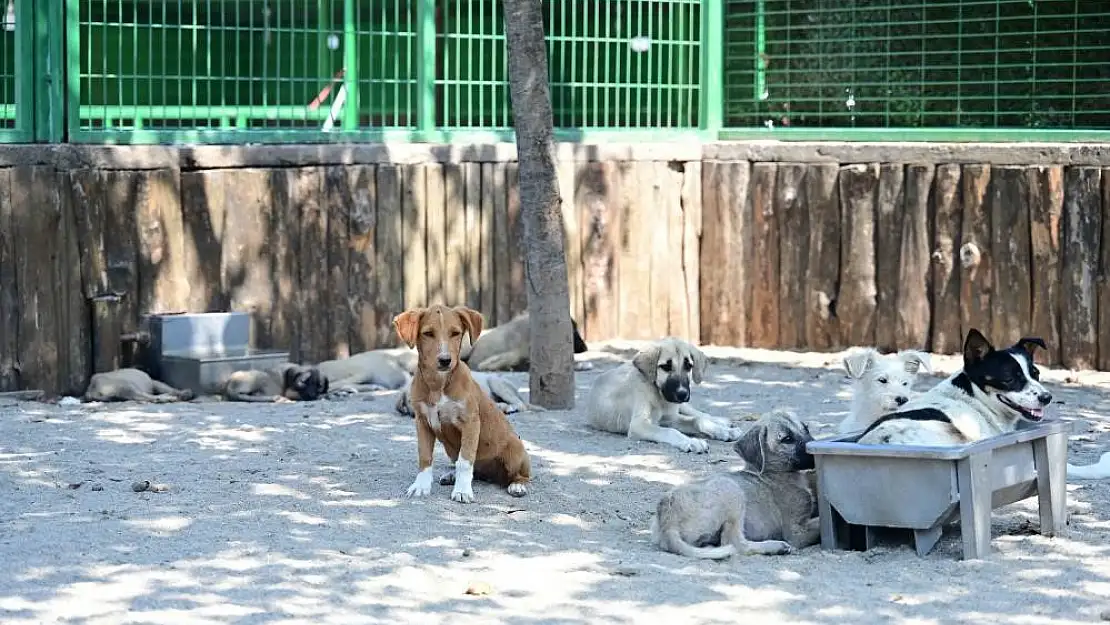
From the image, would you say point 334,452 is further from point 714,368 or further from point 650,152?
point 650,152

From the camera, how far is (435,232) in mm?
13164

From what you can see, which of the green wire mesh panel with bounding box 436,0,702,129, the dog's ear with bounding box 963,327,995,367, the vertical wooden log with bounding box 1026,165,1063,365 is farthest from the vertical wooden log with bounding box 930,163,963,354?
the dog's ear with bounding box 963,327,995,367

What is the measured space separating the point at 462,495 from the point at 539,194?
3.06m

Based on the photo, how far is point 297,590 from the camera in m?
6.18

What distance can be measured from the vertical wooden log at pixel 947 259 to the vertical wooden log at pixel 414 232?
13.2 ft

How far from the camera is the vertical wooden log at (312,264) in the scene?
12.4m

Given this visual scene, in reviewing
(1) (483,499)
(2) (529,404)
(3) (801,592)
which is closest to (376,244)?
→ (2) (529,404)

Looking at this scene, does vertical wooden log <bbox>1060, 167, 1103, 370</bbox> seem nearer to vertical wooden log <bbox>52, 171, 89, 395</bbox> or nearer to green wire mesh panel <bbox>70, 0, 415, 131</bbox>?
green wire mesh panel <bbox>70, 0, 415, 131</bbox>

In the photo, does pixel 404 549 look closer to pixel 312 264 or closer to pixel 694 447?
pixel 694 447

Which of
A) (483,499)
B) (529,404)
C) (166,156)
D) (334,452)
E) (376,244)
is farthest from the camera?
(376,244)

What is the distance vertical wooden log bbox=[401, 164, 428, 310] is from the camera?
12945 mm

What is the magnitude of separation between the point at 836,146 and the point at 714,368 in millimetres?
2124

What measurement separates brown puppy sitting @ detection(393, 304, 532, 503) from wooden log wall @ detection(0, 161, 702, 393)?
13.5ft

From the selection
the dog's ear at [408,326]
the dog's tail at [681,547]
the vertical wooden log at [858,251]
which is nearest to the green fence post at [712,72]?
the vertical wooden log at [858,251]
